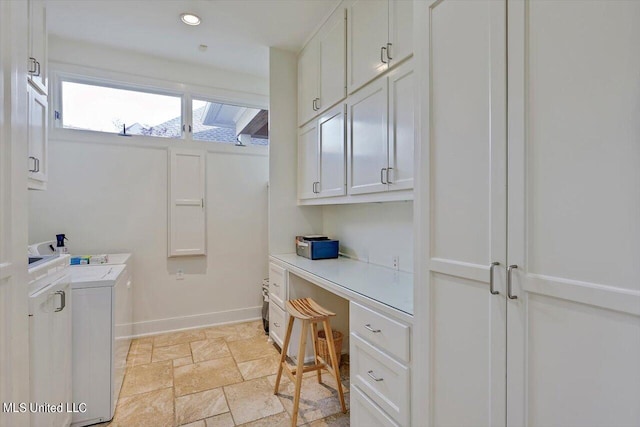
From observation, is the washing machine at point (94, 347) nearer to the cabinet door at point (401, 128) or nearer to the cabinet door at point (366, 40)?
the cabinet door at point (401, 128)

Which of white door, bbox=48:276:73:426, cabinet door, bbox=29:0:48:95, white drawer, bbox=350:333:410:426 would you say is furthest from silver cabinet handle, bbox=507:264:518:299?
cabinet door, bbox=29:0:48:95

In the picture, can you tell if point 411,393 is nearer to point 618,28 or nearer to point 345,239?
point 618,28

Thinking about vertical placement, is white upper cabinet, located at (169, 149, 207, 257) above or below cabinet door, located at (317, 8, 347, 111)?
below

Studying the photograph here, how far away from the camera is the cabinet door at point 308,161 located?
2.92m

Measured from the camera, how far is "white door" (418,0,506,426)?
0.94 meters

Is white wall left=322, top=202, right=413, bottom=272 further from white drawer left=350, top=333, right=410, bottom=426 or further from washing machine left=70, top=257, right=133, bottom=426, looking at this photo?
washing machine left=70, top=257, right=133, bottom=426

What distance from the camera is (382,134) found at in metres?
2.00

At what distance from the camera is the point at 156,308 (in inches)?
135

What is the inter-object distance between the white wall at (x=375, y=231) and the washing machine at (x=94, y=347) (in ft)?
6.14

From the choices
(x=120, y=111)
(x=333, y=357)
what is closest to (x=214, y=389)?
(x=333, y=357)

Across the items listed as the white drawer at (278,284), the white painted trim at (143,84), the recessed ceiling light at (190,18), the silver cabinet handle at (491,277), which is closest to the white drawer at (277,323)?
the white drawer at (278,284)

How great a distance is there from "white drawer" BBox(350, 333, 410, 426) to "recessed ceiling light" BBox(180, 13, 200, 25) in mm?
2818

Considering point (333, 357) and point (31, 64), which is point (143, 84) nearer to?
point (31, 64)

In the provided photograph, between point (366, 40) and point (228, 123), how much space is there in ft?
7.19
